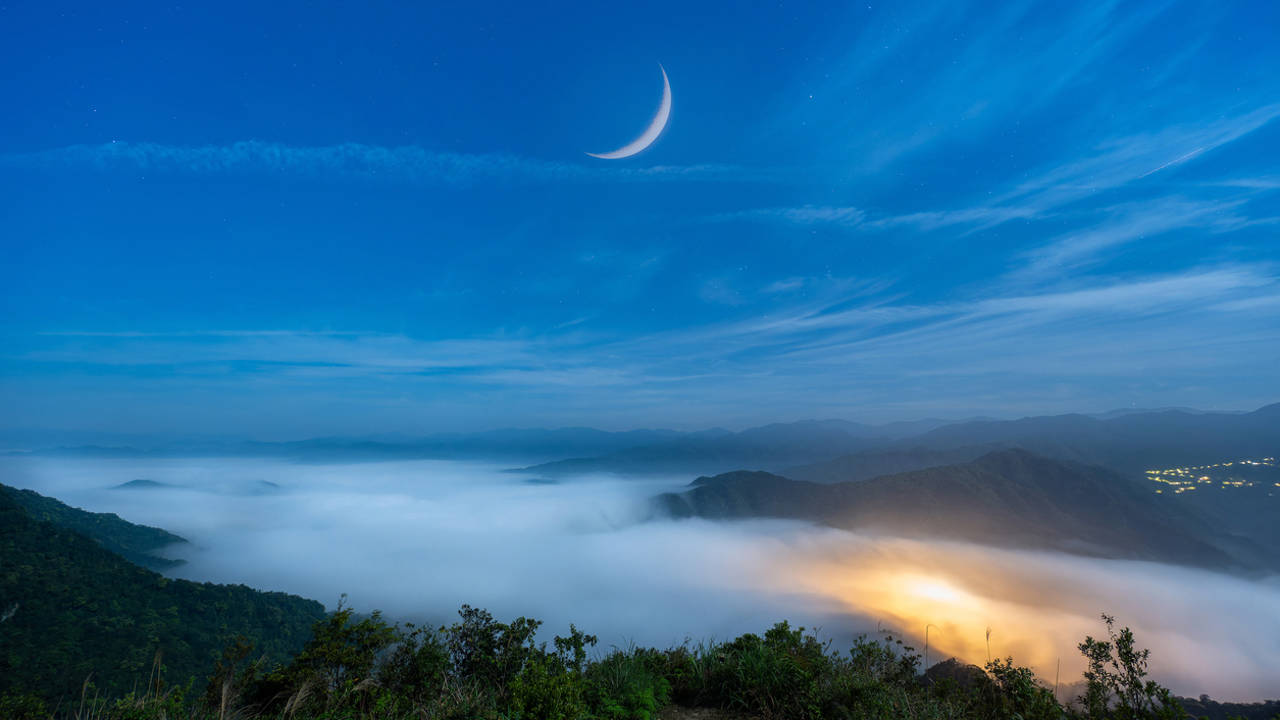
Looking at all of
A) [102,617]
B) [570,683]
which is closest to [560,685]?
[570,683]

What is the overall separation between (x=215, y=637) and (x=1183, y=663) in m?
253

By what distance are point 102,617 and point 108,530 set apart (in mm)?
122392

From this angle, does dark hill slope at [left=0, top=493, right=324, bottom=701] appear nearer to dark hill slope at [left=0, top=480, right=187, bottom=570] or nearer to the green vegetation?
dark hill slope at [left=0, top=480, right=187, bottom=570]

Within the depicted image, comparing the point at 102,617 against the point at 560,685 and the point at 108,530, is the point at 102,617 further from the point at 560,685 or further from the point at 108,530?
the point at 560,685

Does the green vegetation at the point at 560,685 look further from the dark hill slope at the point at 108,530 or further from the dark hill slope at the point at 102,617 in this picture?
the dark hill slope at the point at 108,530

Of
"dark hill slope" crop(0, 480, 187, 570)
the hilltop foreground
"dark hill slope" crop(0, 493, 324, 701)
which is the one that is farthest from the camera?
"dark hill slope" crop(0, 480, 187, 570)

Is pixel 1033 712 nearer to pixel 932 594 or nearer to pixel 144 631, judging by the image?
pixel 144 631

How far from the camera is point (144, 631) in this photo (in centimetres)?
8500

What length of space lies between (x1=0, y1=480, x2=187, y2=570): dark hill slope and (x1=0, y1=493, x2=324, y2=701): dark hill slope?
5197 cm

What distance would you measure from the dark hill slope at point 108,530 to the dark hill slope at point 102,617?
52.0 m

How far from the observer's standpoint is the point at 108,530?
169m

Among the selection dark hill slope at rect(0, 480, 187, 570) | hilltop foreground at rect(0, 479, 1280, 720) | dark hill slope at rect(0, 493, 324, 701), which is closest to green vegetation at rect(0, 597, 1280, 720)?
hilltop foreground at rect(0, 479, 1280, 720)

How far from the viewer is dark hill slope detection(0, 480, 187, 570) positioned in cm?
15304

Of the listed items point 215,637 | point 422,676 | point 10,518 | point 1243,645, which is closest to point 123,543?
point 10,518
